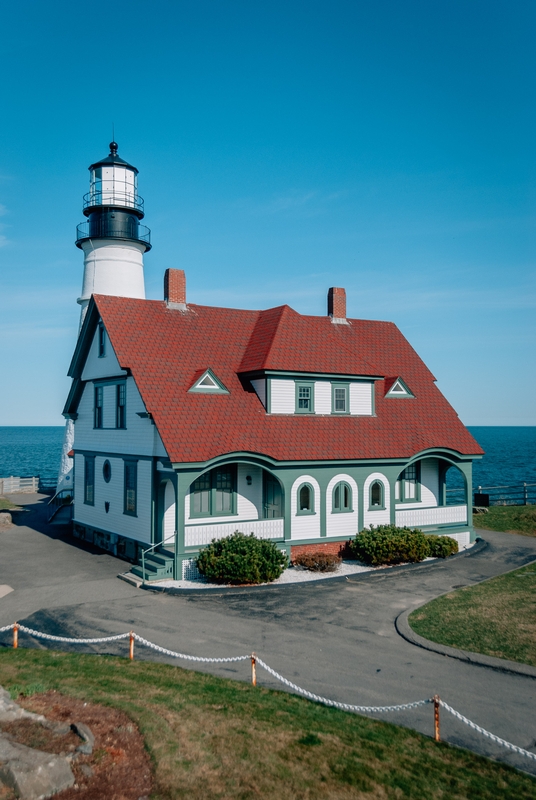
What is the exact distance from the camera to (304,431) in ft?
80.1

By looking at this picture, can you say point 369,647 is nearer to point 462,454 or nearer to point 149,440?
point 149,440

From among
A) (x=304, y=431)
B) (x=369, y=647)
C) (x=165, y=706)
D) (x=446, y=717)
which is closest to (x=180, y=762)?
(x=165, y=706)

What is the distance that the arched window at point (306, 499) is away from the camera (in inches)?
924

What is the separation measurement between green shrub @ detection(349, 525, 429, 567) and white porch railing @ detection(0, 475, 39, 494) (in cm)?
2989

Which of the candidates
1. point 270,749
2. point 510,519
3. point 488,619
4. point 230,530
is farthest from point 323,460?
point 270,749

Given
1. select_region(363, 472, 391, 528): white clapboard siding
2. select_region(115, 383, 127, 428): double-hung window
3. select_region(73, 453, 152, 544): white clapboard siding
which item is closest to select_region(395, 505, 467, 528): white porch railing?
select_region(363, 472, 391, 528): white clapboard siding

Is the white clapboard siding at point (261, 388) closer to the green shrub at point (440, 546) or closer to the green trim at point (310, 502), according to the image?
the green trim at point (310, 502)

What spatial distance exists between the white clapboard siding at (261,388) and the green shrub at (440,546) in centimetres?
783

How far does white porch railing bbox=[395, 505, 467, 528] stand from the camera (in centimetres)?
2562

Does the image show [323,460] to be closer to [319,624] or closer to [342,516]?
[342,516]

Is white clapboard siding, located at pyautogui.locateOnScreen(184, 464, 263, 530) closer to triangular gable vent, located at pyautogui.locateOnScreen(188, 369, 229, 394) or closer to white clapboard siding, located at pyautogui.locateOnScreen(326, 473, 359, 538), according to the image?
white clapboard siding, located at pyautogui.locateOnScreen(326, 473, 359, 538)

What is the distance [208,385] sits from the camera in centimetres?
2394

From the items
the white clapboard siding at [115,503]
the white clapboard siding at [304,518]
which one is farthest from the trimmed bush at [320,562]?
the white clapboard siding at [115,503]

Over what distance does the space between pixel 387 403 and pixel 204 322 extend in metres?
8.34
